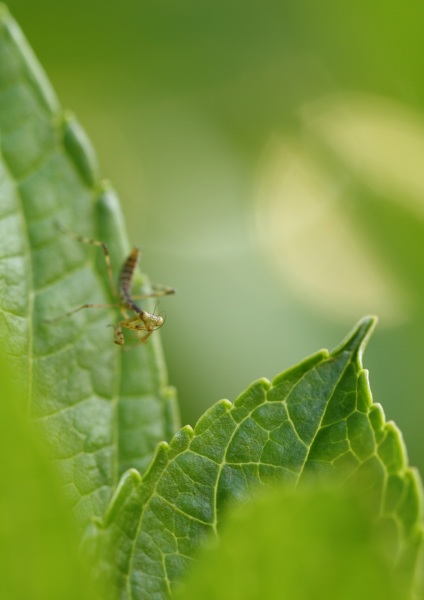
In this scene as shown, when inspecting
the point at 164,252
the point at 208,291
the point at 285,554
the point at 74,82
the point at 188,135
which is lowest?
the point at 285,554

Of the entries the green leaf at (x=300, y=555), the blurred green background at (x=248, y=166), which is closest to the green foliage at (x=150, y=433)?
the green leaf at (x=300, y=555)

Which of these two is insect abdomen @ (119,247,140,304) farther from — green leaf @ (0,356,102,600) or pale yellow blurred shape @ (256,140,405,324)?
pale yellow blurred shape @ (256,140,405,324)

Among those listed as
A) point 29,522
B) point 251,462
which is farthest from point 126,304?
point 29,522

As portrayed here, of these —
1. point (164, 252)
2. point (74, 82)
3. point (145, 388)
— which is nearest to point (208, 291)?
point (164, 252)

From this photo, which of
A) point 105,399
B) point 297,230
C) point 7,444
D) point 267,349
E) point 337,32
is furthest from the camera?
point 297,230

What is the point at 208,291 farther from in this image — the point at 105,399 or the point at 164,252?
the point at 105,399

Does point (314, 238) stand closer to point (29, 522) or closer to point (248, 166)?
point (248, 166)
